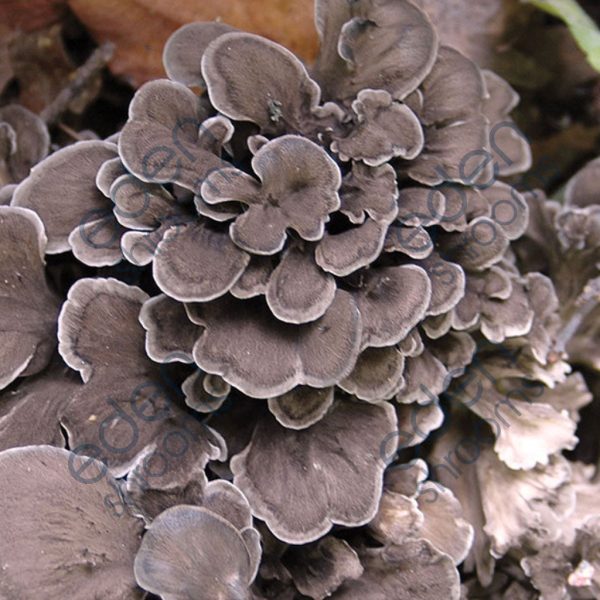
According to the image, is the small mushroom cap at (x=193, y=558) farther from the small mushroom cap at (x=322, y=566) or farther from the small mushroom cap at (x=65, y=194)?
the small mushroom cap at (x=65, y=194)

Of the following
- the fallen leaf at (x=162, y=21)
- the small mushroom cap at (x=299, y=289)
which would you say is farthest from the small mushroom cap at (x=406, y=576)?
the fallen leaf at (x=162, y=21)

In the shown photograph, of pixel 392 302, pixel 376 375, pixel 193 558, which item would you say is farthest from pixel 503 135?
pixel 193 558

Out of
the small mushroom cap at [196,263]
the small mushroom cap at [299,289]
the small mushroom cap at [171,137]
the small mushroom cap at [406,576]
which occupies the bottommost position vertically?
the small mushroom cap at [406,576]

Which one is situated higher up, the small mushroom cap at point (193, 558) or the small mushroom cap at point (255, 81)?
the small mushroom cap at point (255, 81)

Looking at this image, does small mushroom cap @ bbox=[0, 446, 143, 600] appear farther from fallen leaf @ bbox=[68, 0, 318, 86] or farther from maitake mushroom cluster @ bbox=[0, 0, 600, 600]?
fallen leaf @ bbox=[68, 0, 318, 86]

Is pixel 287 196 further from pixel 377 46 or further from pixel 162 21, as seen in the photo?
pixel 162 21

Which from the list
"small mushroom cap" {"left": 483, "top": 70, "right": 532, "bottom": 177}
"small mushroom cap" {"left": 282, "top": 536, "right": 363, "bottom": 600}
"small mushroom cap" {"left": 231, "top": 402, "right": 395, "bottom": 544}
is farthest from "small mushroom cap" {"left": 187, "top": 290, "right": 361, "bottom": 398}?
"small mushroom cap" {"left": 483, "top": 70, "right": 532, "bottom": 177}

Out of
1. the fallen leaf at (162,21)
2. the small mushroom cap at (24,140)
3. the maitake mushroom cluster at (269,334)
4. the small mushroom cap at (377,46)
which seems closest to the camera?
the maitake mushroom cluster at (269,334)
